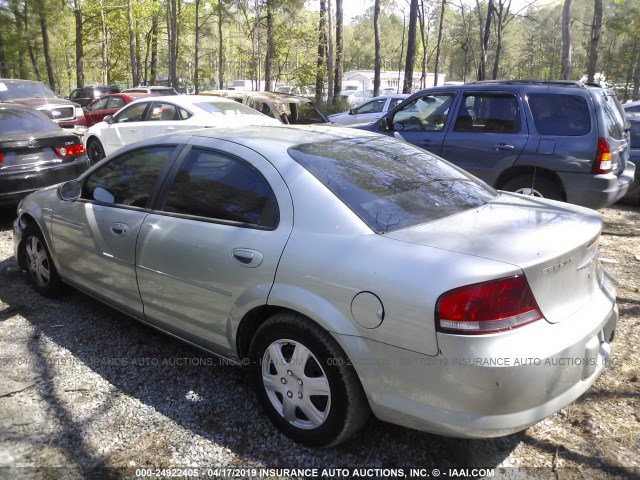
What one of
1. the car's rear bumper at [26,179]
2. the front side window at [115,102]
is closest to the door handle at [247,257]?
the car's rear bumper at [26,179]

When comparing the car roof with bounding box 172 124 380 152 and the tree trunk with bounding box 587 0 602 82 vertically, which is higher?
the tree trunk with bounding box 587 0 602 82

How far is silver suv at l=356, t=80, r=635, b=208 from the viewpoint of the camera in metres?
6.09

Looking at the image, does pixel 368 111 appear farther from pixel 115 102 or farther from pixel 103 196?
pixel 103 196

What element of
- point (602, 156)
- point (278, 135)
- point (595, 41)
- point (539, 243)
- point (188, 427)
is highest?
point (595, 41)

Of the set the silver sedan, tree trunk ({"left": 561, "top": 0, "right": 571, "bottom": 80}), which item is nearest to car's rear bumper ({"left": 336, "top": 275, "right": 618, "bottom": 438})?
the silver sedan

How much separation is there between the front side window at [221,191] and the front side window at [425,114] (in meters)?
4.77

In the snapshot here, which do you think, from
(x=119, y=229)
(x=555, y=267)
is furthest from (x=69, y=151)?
(x=555, y=267)

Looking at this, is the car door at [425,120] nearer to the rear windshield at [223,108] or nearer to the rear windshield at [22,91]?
the rear windshield at [223,108]

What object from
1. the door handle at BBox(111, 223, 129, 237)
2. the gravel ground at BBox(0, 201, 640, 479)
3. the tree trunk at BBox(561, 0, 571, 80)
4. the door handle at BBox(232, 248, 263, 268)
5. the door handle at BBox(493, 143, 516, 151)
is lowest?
the gravel ground at BBox(0, 201, 640, 479)

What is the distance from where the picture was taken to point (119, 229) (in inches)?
142

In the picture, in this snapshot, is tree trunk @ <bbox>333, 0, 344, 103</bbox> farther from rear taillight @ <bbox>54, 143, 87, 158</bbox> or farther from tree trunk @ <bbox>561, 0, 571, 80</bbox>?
rear taillight @ <bbox>54, 143, 87, 158</bbox>

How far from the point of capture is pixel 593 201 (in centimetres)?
613

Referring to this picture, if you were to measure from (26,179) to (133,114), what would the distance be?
465 centimetres

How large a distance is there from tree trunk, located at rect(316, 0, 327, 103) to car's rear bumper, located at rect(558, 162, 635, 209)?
20.2m
